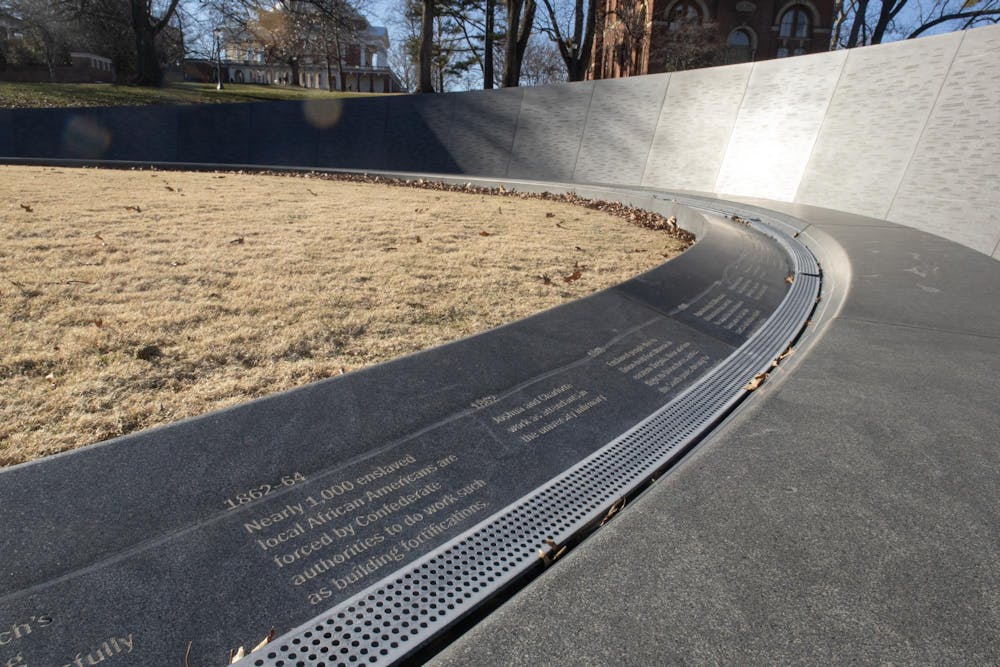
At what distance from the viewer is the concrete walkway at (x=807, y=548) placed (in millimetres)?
1248

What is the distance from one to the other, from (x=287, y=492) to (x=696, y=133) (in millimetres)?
11977

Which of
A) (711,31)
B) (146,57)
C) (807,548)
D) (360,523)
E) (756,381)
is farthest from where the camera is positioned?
(711,31)

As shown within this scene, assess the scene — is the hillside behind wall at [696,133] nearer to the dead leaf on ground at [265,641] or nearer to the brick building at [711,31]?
the dead leaf on ground at [265,641]

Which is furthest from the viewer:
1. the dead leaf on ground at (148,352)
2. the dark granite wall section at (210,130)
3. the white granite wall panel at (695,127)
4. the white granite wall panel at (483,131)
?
the dark granite wall section at (210,130)

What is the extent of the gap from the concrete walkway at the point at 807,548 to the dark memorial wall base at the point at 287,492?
44 centimetres

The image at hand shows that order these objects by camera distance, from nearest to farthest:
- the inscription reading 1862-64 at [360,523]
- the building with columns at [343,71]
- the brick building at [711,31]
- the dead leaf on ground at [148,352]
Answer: the inscription reading 1862-64 at [360,523]
the dead leaf on ground at [148,352]
the brick building at [711,31]
the building with columns at [343,71]

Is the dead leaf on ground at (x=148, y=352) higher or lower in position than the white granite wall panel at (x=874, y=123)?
lower

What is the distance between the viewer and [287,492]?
5.85ft

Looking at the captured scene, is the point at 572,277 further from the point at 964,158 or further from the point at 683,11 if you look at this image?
the point at 683,11

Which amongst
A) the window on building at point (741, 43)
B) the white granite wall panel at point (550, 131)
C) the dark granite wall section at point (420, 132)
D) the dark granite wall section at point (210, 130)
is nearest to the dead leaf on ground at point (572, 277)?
the white granite wall panel at point (550, 131)

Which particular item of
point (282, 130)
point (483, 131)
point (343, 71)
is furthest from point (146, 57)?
point (343, 71)

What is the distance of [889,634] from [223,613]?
5.16ft

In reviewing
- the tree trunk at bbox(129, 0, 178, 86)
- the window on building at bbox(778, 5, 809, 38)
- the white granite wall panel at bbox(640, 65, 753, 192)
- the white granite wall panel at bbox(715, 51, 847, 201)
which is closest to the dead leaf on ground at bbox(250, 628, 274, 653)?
the white granite wall panel at bbox(715, 51, 847, 201)

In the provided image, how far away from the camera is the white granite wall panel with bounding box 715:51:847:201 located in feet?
30.3
